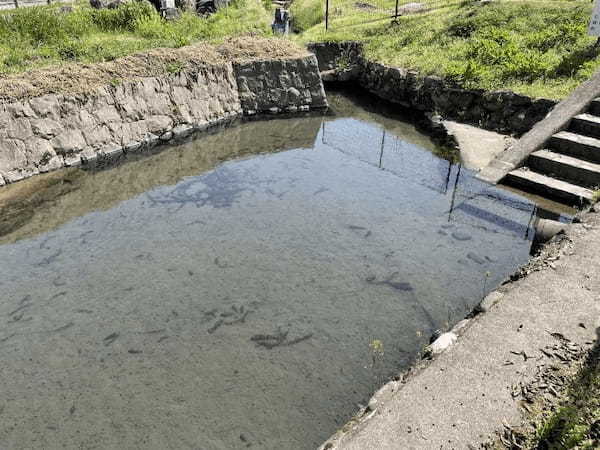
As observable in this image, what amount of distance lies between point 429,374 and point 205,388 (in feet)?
11.1

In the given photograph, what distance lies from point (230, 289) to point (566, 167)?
373 inches

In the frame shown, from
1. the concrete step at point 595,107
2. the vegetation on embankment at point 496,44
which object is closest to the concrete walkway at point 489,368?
the concrete step at point 595,107

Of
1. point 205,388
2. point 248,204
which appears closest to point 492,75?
point 248,204

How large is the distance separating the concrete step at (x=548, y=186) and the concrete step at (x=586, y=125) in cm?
201

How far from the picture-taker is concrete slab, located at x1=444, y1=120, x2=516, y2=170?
14200mm

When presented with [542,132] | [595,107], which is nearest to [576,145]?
[542,132]

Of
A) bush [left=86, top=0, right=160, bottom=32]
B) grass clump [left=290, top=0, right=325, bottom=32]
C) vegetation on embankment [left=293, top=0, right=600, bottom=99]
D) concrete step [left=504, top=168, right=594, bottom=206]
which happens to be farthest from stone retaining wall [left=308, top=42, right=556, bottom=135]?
bush [left=86, top=0, right=160, bottom=32]

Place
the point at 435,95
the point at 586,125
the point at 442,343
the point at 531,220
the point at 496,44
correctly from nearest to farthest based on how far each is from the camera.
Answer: the point at 442,343 < the point at 531,220 < the point at 586,125 < the point at 435,95 < the point at 496,44

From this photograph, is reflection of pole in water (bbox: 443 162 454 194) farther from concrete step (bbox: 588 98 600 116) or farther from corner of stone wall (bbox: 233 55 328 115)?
corner of stone wall (bbox: 233 55 328 115)

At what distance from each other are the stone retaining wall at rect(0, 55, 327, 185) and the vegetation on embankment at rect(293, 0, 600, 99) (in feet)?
17.1

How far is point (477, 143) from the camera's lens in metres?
15.4

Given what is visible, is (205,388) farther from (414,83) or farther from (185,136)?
(414,83)

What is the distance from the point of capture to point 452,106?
18.0 m

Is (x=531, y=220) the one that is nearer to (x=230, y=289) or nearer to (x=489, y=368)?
(x=489, y=368)
